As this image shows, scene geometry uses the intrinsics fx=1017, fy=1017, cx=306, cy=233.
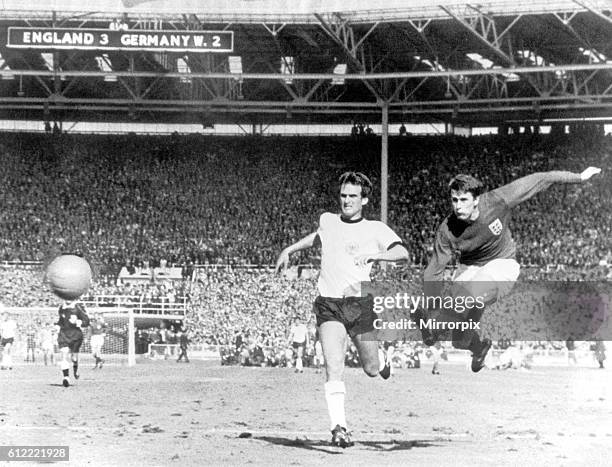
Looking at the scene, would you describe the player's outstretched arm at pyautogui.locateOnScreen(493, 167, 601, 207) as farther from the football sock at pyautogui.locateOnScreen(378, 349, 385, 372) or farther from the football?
the football

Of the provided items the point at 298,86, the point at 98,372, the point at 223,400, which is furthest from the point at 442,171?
the point at 223,400

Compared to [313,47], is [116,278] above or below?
below

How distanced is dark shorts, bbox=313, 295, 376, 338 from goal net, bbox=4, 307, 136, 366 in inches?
615

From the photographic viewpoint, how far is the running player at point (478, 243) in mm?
7383

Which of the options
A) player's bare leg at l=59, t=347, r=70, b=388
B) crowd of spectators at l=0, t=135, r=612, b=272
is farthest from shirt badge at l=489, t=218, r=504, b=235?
crowd of spectators at l=0, t=135, r=612, b=272

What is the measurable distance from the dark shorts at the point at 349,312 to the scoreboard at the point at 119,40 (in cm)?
1359

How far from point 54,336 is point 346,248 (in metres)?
17.8

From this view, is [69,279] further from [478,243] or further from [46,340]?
[46,340]

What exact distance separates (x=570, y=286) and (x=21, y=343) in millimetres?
13331

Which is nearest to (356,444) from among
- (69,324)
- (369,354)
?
(369,354)

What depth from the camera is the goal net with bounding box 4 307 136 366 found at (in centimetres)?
2347

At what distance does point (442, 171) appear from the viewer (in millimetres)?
31531

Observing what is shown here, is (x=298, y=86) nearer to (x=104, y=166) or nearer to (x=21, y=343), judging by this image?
(x=104, y=166)

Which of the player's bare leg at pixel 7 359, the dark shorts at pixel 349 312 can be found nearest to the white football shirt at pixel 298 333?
the player's bare leg at pixel 7 359
